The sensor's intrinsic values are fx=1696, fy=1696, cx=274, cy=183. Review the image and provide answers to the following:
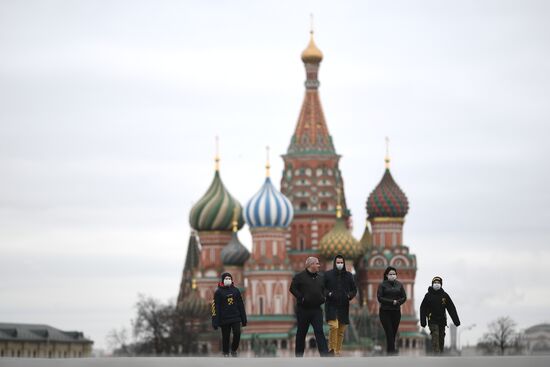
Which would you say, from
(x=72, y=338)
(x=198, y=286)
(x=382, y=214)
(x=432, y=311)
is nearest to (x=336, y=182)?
(x=382, y=214)

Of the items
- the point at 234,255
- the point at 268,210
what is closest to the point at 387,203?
the point at 268,210

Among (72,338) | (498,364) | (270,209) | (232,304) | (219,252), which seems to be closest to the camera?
(498,364)

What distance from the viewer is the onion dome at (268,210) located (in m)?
97.4

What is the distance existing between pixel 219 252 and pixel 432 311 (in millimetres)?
79460

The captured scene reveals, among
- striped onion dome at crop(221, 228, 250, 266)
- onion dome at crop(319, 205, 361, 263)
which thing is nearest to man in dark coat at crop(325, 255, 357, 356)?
onion dome at crop(319, 205, 361, 263)

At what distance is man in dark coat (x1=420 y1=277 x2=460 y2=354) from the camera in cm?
2472

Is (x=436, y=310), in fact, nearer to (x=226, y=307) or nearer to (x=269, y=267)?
(x=226, y=307)

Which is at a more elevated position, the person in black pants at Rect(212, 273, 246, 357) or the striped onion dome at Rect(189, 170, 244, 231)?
the striped onion dome at Rect(189, 170, 244, 231)

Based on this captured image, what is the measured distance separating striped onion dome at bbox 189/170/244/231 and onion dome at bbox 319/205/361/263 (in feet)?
24.7

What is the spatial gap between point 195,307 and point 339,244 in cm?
958

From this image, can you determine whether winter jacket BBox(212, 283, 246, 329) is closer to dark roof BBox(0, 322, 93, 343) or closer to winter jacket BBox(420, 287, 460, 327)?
winter jacket BBox(420, 287, 460, 327)

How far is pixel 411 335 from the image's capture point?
3974 inches

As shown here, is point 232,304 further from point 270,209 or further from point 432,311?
point 270,209

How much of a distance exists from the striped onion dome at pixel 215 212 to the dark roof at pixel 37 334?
1612 centimetres
